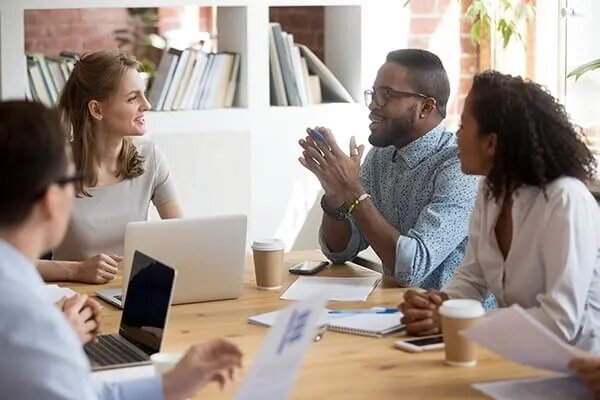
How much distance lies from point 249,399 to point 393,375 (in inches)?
17.7

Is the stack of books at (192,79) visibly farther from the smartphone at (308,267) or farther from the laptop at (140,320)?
the laptop at (140,320)

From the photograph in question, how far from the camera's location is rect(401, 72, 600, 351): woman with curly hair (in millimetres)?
2199

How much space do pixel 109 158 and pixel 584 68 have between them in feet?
6.17

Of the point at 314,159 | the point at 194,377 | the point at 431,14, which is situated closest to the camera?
the point at 194,377

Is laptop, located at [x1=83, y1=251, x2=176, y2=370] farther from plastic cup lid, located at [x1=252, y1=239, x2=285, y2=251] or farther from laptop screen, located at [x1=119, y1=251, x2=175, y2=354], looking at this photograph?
plastic cup lid, located at [x1=252, y1=239, x2=285, y2=251]

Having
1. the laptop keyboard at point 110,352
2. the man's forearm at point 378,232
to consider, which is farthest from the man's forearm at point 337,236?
the laptop keyboard at point 110,352

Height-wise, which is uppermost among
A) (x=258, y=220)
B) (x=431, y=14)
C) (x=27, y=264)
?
(x=431, y=14)

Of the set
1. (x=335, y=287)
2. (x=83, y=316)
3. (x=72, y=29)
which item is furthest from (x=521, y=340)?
(x=72, y=29)

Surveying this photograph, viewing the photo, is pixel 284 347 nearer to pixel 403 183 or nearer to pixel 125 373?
pixel 125 373

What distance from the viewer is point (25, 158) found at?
151 cm

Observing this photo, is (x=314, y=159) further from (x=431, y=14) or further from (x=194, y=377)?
(x=431, y=14)

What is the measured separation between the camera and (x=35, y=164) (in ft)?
5.00

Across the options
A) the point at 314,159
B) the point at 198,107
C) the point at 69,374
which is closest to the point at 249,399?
the point at 69,374

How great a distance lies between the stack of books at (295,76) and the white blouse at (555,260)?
2.18m
